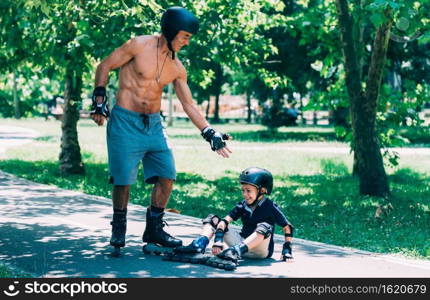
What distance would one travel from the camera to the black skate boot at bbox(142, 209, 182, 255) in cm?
741

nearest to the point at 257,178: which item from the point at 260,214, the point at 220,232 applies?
the point at 260,214

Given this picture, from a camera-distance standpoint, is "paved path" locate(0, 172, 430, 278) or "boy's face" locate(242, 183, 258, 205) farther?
"boy's face" locate(242, 183, 258, 205)

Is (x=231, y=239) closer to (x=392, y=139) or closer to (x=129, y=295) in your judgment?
(x=129, y=295)

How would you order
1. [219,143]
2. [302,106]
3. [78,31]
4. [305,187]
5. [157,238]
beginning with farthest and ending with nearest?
[302,106] → [305,187] → [78,31] → [157,238] → [219,143]

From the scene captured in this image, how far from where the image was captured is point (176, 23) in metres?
6.94

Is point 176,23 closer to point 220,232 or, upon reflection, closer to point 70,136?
point 220,232

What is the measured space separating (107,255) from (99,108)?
1.46 m

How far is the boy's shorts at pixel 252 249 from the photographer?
7098 mm

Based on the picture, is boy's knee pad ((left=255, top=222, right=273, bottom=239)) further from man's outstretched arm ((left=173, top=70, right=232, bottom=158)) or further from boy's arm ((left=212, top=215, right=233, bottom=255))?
man's outstretched arm ((left=173, top=70, right=232, bottom=158))

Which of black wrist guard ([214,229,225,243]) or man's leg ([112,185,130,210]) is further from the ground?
man's leg ([112,185,130,210])

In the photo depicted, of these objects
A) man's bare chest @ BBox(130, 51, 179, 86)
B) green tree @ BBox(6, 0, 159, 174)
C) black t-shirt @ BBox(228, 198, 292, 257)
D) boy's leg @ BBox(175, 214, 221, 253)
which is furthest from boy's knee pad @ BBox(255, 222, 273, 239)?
green tree @ BBox(6, 0, 159, 174)

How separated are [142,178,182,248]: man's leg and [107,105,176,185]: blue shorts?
0.16 meters

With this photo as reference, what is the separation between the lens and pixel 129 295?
5559mm

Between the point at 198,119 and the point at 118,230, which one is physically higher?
the point at 198,119
